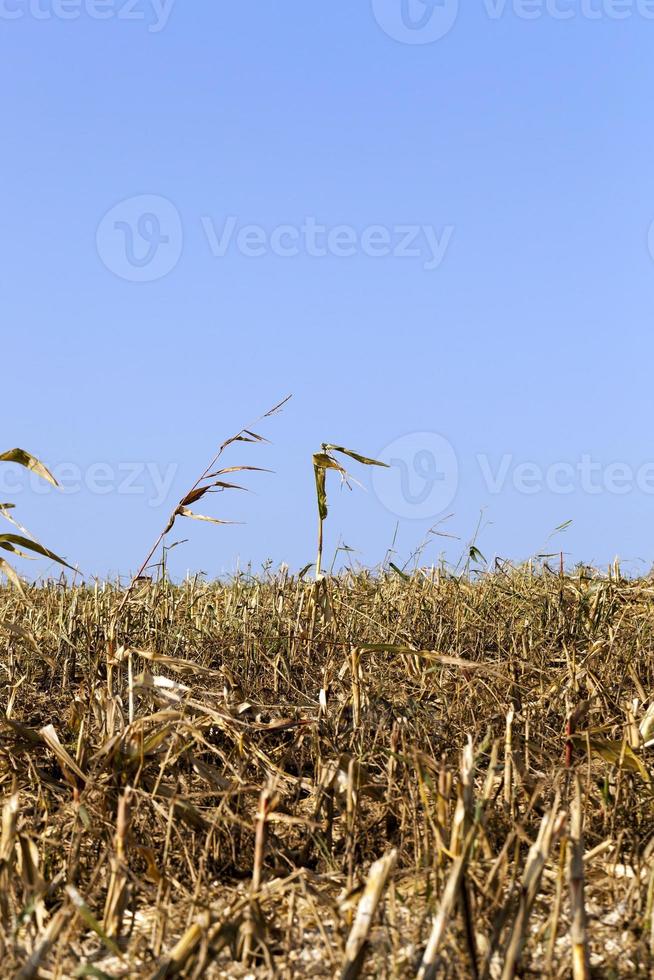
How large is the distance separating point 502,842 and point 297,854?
1.42ft

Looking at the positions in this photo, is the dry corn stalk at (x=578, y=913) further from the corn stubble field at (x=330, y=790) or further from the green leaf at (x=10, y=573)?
the green leaf at (x=10, y=573)

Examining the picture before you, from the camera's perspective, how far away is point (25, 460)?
275 centimetres

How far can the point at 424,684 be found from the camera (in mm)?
2717

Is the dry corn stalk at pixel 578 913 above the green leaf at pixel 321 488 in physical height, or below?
below

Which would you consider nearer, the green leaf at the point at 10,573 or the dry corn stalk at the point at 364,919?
the dry corn stalk at the point at 364,919

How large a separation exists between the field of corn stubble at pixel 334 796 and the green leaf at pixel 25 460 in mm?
491

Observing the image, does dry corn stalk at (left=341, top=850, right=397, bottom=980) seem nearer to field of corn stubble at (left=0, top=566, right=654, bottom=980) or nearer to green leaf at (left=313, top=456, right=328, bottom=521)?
field of corn stubble at (left=0, top=566, right=654, bottom=980)

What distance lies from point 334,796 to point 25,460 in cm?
123

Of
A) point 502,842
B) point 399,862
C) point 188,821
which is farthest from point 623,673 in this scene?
point 188,821

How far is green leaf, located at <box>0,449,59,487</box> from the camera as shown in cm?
268

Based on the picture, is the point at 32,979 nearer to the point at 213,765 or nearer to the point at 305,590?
the point at 213,765

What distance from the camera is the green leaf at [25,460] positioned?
106 inches

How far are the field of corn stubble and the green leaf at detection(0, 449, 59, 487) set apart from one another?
49cm

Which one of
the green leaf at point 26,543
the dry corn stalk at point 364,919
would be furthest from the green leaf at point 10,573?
the dry corn stalk at point 364,919
